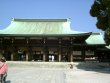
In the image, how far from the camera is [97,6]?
1018 inches

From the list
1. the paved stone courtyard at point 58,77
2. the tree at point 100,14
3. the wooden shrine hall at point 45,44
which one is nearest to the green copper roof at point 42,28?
the wooden shrine hall at point 45,44

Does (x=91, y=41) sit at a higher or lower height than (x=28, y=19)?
lower

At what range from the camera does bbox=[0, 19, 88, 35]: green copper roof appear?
38537mm

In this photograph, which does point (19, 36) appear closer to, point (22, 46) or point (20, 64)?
point (22, 46)

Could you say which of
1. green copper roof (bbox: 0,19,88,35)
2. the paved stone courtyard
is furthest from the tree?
green copper roof (bbox: 0,19,88,35)

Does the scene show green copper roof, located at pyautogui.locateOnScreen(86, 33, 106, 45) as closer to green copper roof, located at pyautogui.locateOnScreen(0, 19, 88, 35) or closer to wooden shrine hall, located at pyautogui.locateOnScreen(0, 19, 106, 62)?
wooden shrine hall, located at pyautogui.locateOnScreen(0, 19, 106, 62)

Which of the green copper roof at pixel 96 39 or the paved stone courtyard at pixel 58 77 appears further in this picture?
the green copper roof at pixel 96 39

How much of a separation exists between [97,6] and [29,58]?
14.9 m

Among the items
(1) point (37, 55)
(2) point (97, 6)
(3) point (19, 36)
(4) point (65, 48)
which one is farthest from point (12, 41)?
(2) point (97, 6)

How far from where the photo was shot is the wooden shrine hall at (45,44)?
120 feet

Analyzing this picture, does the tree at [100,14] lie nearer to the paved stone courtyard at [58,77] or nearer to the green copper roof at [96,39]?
the paved stone courtyard at [58,77]

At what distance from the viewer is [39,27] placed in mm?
41094

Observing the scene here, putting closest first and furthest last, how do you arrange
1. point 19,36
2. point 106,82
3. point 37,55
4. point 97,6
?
point 106,82, point 97,6, point 19,36, point 37,55

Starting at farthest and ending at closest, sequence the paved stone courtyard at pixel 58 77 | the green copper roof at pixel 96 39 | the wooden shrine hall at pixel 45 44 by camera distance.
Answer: the green copper roof at pixel 96 39 → the wooden shrine hall at pixel 45 44 → the paved stone courtyard at pixel 58 77
